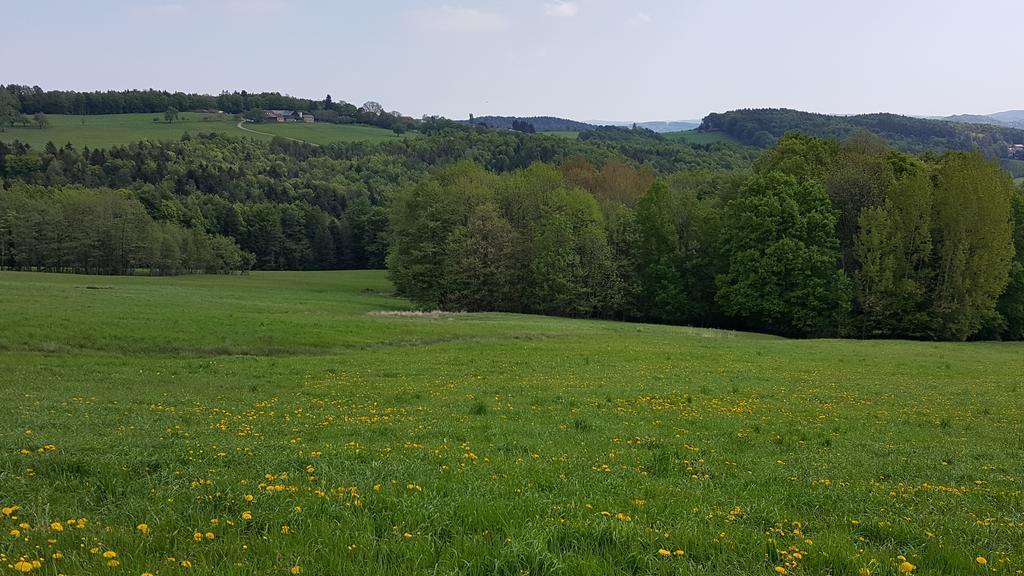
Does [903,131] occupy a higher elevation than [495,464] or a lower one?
higher

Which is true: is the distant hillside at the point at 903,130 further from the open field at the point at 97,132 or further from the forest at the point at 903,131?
the open field at the point at 97,132

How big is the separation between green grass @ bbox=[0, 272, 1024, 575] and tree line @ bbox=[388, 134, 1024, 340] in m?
26.0

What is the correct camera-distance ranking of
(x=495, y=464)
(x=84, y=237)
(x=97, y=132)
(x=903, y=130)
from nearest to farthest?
(x=495, y=464), (x=84, y=237), (x=903, y=130), (x=97, y=132)

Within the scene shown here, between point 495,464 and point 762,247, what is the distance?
50.2 m

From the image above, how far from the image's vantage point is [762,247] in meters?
53.5

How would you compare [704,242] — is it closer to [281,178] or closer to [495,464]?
[495,464]

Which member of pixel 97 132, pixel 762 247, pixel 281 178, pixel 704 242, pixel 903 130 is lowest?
pixel 704 242

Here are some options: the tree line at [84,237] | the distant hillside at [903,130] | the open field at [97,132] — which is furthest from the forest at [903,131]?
the open field at [97,132]

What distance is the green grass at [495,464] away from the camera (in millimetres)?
5492

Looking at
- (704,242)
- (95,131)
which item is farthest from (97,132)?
(704,242)

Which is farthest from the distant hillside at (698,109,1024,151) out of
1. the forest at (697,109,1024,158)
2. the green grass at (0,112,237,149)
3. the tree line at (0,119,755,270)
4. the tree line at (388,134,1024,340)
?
the green grass at (0,112,237,149)

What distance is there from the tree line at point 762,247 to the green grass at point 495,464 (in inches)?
1023

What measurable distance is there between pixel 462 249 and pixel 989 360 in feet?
148

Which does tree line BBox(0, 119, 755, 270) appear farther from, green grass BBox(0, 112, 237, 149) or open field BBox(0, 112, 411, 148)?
green grass BBox(0, 112, 237, 149)
